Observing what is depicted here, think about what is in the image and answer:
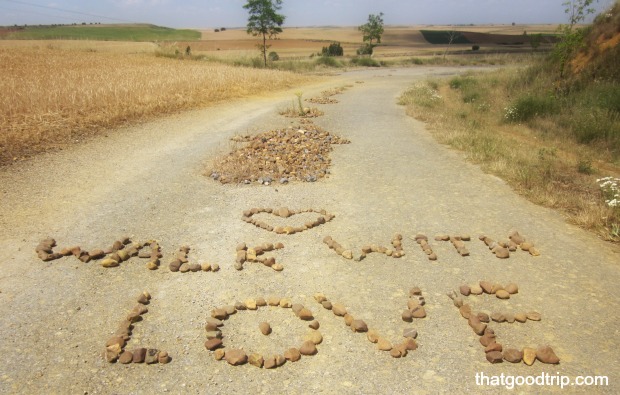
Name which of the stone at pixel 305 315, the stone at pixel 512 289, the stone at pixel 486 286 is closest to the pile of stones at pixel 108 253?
the stone at pixel 305 315

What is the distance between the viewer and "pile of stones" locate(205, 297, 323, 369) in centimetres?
326

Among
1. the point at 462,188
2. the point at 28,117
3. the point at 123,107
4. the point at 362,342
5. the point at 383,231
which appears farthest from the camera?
the point at 123,107

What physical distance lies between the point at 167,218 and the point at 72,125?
6.50 metres

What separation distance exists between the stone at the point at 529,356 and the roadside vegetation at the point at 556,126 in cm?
305

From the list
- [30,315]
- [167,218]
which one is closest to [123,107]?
[167,218]

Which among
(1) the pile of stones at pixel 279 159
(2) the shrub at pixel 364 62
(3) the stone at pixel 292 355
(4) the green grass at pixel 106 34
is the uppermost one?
(4) the green grass at pixel 106 34

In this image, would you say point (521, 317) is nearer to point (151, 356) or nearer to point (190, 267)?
point (151, 356)

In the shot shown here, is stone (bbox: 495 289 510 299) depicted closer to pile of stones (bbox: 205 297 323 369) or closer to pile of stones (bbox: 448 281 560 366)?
pile of stones (bbox: 448 281 560 366)

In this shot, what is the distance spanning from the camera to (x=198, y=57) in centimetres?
3728

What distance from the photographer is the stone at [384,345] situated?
135 inches

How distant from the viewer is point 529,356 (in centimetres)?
327

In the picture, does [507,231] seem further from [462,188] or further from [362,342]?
[362,342]

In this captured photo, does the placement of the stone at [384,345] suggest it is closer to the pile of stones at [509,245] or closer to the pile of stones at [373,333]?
the pile of stones at [373,333]

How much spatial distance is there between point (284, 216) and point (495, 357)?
3625mm
